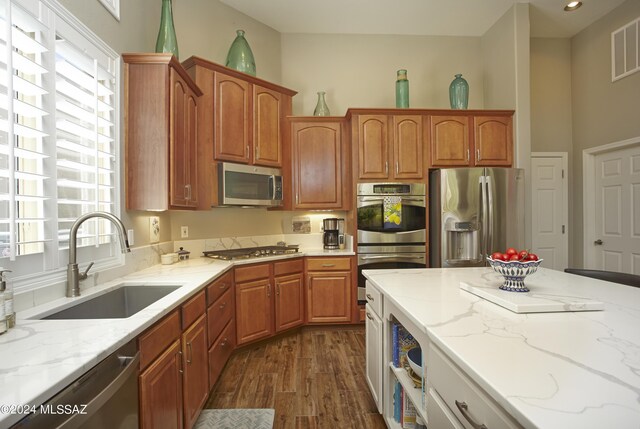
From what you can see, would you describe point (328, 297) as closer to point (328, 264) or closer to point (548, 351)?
point (328, 264)

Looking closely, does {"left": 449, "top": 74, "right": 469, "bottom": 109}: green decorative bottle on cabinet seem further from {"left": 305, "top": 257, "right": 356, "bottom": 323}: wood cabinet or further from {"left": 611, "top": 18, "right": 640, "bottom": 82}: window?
{"left": 305, "top": 257, "right": 356, "bottom": 323}: wood cabinet

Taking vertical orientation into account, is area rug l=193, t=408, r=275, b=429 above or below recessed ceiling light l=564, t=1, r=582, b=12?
below


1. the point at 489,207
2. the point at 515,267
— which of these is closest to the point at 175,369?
the point at 515,267

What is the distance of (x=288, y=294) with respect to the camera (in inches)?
122

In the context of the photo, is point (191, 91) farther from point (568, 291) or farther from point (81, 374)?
point (568, 291)

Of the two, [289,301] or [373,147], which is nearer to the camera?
[289,301]

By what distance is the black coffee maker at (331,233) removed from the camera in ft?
11.6

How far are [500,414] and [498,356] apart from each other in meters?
0.15

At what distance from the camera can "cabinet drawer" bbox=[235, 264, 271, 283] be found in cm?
267

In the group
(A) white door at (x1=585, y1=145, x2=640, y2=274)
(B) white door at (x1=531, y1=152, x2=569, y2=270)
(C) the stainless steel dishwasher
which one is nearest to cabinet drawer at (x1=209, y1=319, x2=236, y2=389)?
(C) the stainless steel dishwasher

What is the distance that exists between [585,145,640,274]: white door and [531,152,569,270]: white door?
0.29 metres

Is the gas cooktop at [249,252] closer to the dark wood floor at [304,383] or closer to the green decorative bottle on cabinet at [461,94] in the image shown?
the dark wood floor at [304,383]

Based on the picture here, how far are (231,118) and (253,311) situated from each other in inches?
71.2

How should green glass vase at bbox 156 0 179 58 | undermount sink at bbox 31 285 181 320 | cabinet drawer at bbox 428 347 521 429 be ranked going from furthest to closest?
green glass vase at bbox 156 0 179 58 < undermount sink at bbox 31 285 181 320 < cabinet drawer at bbox 428 347 521 429
